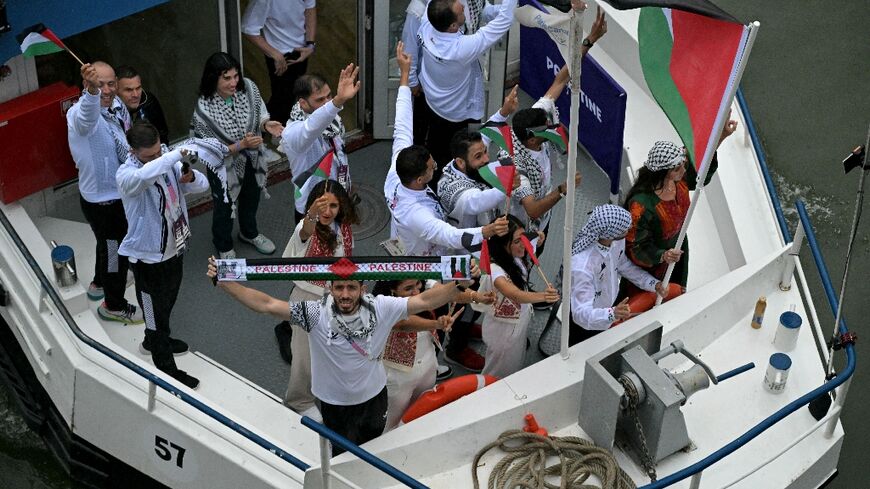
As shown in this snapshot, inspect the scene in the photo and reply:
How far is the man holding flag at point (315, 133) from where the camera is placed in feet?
23.6

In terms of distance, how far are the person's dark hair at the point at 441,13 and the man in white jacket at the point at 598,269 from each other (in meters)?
2.07

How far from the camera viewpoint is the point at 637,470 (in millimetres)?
6293

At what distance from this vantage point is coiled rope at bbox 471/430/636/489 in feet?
19.9

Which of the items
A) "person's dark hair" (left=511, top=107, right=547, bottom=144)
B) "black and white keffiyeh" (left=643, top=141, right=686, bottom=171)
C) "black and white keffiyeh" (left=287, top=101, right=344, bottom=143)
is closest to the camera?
"black and white keffiyeh" (left=643, top=141, right=686, bottom=171)

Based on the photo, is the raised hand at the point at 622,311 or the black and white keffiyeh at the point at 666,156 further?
the black and white keffiyeh at the point at 666,156

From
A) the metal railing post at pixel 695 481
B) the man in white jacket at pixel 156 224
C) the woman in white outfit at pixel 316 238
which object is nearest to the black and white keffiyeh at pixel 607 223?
the woman in white outfit at pixel 316 238

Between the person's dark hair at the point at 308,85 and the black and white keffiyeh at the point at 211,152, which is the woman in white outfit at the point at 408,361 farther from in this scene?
the black and white keffiyeh at the point at 211,152

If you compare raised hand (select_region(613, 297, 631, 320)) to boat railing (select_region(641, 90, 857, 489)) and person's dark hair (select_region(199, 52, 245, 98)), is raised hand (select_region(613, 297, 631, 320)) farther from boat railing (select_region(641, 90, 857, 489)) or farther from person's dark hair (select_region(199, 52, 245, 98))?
person's dark hair (select_region(199, 52, 245, 98))

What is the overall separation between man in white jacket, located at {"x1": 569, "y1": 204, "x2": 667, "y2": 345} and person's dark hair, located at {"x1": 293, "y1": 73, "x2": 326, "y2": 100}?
1881 millimetres

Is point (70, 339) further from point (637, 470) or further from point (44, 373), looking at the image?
point (637, 470)

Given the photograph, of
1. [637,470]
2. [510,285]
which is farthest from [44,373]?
[637,470]

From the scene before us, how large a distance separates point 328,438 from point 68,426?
2584mm

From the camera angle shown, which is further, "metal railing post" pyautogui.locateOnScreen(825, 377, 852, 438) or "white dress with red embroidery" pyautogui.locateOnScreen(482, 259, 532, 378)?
"white dress with red embroidery" pyautogui.locateOnScreen(482, 259, 532, 378)

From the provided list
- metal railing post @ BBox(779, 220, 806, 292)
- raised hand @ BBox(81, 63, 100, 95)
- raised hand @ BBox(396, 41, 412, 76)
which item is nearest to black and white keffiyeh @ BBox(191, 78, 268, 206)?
raised hand @ BBox(396, 41, 412, 76)
